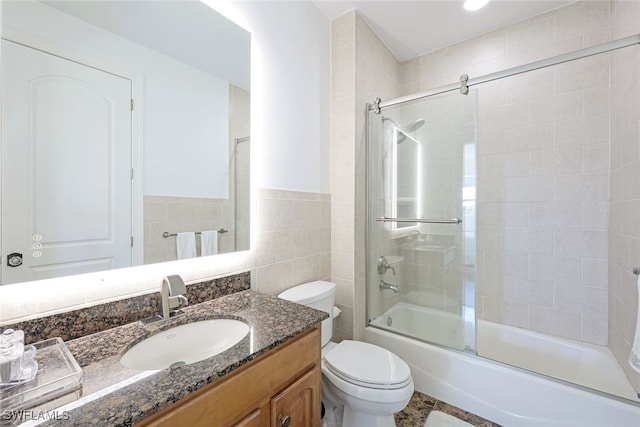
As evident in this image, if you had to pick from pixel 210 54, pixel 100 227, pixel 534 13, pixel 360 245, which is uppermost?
pixel 534 13

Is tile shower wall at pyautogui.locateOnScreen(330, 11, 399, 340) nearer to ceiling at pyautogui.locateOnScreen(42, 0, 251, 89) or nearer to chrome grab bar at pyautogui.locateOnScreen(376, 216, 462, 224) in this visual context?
chrome grab bar at pyautogui.locateOnScreen(376, 216, 462, 224)

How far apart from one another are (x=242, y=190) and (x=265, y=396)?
915 millimetres

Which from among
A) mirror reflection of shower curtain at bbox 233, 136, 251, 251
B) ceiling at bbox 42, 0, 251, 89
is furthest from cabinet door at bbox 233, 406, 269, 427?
ceiling at bbox 42, 0, 251, 89

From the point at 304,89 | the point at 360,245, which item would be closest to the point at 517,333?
the point at 360,245

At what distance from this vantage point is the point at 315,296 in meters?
1.53

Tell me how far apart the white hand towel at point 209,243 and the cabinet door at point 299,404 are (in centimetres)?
67

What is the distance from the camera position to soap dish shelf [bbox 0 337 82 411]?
1.80 ft

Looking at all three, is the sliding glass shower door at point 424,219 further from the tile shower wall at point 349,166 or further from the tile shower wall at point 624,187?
the tile shower wall at point 624,187

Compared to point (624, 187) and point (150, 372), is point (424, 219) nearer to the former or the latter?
point (624, 187)

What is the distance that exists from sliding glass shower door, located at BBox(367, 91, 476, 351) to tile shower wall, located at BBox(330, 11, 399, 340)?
5.4 inches

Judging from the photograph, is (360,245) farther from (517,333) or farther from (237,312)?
(517,333)

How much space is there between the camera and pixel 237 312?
1.09 metres

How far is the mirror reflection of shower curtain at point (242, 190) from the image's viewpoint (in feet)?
4.49

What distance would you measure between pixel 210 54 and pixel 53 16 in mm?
557
